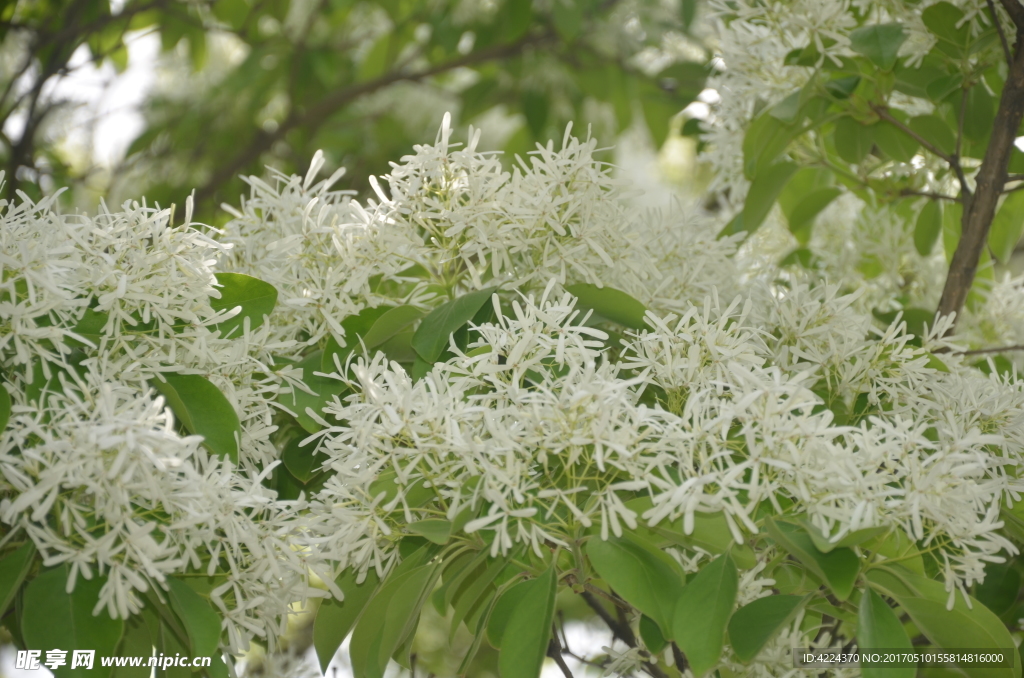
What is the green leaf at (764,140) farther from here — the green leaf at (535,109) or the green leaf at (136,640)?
the green leaf at (535,109)

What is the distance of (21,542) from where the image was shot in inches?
32.7

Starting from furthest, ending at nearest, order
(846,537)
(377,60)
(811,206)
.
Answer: (377,60), (811,206), (846,537)

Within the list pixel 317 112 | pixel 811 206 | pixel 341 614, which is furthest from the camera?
pixel 317 112

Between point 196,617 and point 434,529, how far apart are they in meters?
0.23

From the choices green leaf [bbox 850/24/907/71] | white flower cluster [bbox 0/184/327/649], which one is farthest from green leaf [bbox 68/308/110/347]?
green leaf [bbox 850/24/907/71]

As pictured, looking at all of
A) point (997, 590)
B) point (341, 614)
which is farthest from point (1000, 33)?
point (341, 614)

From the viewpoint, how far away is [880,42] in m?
1.16

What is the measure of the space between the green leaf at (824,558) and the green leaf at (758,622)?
2.2 inches

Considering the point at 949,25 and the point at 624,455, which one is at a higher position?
the point at 949,25

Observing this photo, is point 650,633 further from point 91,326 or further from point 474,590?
point 91,326

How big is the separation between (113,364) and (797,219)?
1.14m

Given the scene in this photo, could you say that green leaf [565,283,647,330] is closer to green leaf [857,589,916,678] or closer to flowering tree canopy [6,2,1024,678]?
flowering tree canopy [6,2,1024,678]

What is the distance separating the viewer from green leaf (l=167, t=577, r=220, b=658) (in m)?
0.80

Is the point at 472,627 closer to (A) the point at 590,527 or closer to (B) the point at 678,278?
(A) the point at 590,527
